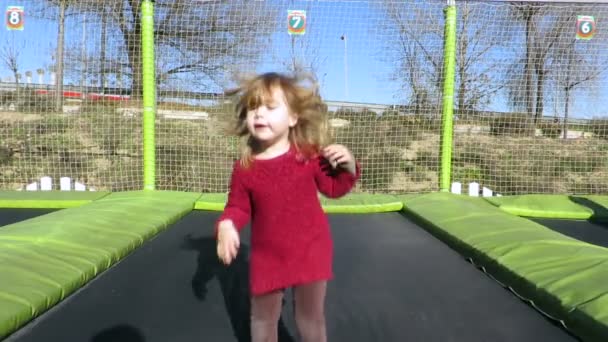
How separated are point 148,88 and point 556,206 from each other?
3.06m

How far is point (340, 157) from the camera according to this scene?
114 cm

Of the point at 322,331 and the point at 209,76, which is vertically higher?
the point at 209,76

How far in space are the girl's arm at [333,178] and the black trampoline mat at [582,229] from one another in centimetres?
199

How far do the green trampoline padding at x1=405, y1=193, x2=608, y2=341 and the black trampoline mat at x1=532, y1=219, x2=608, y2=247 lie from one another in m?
0.41

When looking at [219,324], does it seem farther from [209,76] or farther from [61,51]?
[61,51]

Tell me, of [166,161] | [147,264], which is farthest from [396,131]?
→ [147,264]

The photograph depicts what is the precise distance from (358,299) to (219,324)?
1.58 feet

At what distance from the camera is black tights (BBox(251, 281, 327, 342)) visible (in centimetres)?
120

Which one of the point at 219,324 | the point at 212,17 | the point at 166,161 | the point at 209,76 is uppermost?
the point at 212,17

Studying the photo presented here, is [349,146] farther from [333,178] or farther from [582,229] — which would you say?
[333,178]

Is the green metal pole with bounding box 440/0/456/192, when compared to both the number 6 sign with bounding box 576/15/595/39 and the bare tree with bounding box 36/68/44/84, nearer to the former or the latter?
the number 6 sign with bounding box 576/15/595/39

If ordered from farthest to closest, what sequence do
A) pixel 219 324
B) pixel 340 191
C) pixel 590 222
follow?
pixel 590 222 < pixel 219 324 < pixel 340 191

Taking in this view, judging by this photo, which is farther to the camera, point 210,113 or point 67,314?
point 210,113

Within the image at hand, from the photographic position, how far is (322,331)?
1225mm
